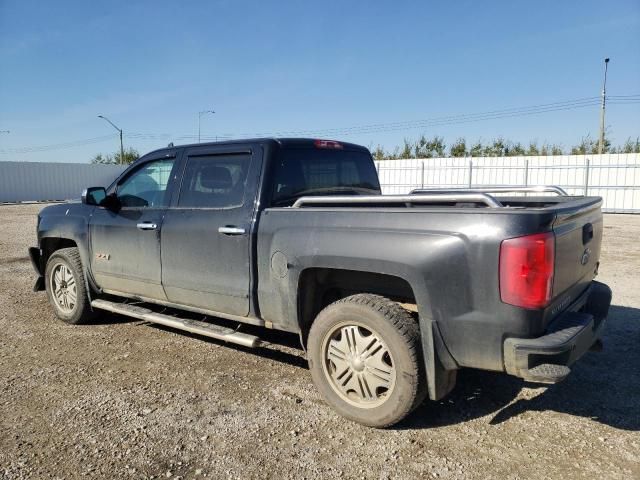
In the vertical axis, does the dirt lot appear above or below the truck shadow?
above

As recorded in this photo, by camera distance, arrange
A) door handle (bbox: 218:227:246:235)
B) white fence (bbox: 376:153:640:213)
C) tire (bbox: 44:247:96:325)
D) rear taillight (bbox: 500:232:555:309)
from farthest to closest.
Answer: white fence (bbox: 376:153:640:213)
tire (bbox: 44:247:96:325)
door handle (bbox: 218:227:246:235)
rear taillight (bbox: 500:232:555:309)

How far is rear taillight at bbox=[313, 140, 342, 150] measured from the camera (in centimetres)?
438

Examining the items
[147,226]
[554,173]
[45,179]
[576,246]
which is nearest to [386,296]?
[576,246]

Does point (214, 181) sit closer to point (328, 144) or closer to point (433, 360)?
point (328, 144)

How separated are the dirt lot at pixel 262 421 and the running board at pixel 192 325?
33 centimetres

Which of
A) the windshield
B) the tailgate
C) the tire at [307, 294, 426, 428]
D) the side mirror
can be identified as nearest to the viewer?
the tailgate

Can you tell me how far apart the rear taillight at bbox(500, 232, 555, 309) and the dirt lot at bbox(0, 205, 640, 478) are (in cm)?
97

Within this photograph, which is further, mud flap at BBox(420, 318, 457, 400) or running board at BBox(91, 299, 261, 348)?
running board at BBox(91, 299, 261, 348)

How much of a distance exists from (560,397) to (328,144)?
Result: 2.74 m

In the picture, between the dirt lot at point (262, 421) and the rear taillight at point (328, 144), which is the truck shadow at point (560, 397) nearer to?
the dirt lot at point (262, 421)

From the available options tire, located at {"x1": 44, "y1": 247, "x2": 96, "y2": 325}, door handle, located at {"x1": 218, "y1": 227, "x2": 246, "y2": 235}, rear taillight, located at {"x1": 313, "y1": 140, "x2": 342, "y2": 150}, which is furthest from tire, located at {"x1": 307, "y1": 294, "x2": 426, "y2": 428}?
tire, located at {"x1": 44, "y1": 247, "x2": 96, "y2": 325}

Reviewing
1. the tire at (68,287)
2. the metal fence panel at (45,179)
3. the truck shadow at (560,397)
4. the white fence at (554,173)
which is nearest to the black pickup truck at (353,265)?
the tire at (68,287)

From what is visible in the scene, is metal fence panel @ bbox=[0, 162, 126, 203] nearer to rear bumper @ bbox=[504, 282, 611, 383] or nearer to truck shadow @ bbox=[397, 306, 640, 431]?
truck shadow @ bbox=[397, 306, 640, 431]

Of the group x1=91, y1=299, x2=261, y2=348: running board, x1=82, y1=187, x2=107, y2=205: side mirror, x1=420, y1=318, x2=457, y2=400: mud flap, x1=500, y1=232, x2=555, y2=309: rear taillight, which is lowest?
x1=91, y1=299, x2=261, y2=348: running board
